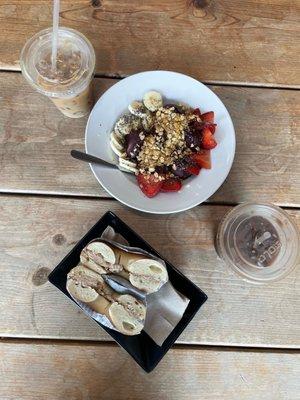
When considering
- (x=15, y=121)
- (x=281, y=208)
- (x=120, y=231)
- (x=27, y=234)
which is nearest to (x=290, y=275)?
(x=281, y=208)

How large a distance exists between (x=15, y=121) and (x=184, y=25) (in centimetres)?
40

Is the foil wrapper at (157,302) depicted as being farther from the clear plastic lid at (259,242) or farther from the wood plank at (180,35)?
the wood plank at (180,35)

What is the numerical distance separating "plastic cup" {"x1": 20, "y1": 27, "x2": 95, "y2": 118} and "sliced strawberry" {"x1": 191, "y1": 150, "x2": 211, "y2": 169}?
23 centimetres

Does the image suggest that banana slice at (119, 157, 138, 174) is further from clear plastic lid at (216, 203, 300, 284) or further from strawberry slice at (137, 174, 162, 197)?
clear plastic lid at (216, 203, 300, 284)

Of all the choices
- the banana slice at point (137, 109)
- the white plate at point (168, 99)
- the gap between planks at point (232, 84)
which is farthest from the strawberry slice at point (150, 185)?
the gap between planks at point (232, 84)

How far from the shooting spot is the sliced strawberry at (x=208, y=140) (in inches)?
30.1

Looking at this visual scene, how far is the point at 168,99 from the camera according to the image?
82 centimetres

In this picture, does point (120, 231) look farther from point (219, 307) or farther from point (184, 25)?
point (184, 25)

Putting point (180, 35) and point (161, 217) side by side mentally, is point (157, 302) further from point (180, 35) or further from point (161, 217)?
point (180, 35)

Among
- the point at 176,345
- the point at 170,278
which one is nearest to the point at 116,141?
→ the point at 170,278

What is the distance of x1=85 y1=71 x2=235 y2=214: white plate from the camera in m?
0.74

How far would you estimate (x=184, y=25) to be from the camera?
0.91 meters

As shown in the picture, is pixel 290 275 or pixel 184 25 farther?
pixel 184 25

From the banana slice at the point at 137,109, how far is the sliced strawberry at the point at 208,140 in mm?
116
